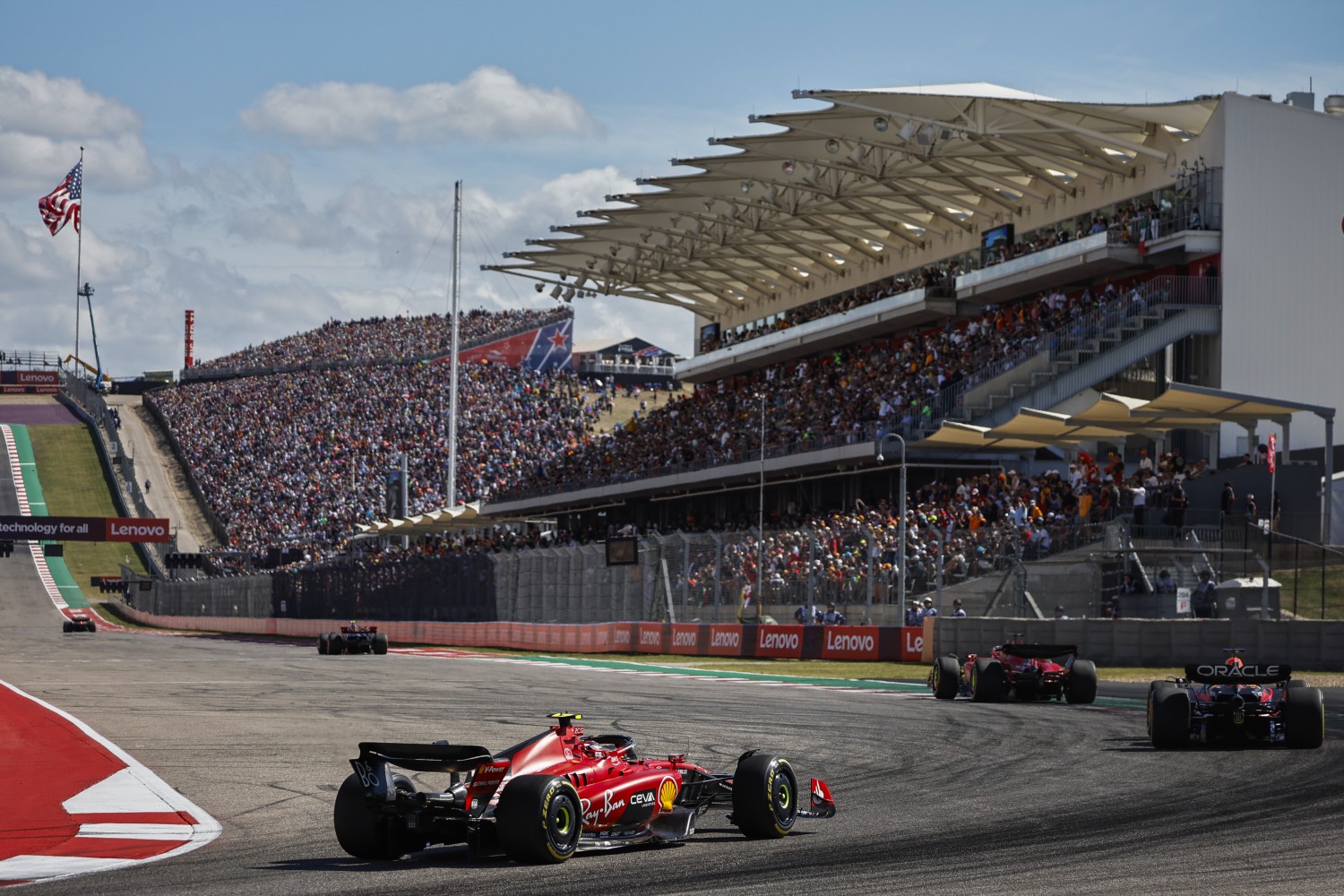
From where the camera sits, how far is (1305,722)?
14734 millimetres

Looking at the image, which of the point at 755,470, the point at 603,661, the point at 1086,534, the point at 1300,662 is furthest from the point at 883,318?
the point at 1300,662

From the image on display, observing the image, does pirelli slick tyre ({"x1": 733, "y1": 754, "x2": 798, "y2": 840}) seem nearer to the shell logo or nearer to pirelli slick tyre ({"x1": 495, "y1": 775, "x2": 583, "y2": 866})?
the shell logo

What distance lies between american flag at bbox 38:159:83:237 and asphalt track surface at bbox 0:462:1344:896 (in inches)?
2530

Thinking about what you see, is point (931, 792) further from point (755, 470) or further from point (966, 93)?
point (755, 470)

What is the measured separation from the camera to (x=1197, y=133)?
39.9 meters

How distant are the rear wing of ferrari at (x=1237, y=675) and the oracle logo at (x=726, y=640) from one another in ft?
63.9

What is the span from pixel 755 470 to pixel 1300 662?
26.4m

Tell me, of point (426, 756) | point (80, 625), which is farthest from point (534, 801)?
point (80, 625)

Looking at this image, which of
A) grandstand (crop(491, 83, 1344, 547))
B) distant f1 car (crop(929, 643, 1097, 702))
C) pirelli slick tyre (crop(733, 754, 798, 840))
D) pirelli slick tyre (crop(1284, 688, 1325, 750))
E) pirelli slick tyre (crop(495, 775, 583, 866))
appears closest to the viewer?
pirelli slick tyre (crop(495, 775, 583, 866))

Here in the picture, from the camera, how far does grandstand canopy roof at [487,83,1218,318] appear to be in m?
39.5

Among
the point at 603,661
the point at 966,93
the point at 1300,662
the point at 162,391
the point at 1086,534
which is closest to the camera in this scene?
the point at 1300,662

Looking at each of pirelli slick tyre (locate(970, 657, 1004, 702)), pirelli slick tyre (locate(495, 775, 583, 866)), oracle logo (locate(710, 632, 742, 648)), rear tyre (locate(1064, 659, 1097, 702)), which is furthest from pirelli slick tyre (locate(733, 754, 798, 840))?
oracle logo (locate(710, 632, 742, 648))

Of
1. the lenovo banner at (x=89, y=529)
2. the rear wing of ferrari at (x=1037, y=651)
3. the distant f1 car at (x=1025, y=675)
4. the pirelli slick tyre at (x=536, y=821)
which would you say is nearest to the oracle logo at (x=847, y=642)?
the distant f1 car at (x=1025, y=675)

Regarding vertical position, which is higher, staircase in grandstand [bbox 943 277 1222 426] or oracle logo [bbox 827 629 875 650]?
staircase in grandstand [bbox 943 277 1222 426]
